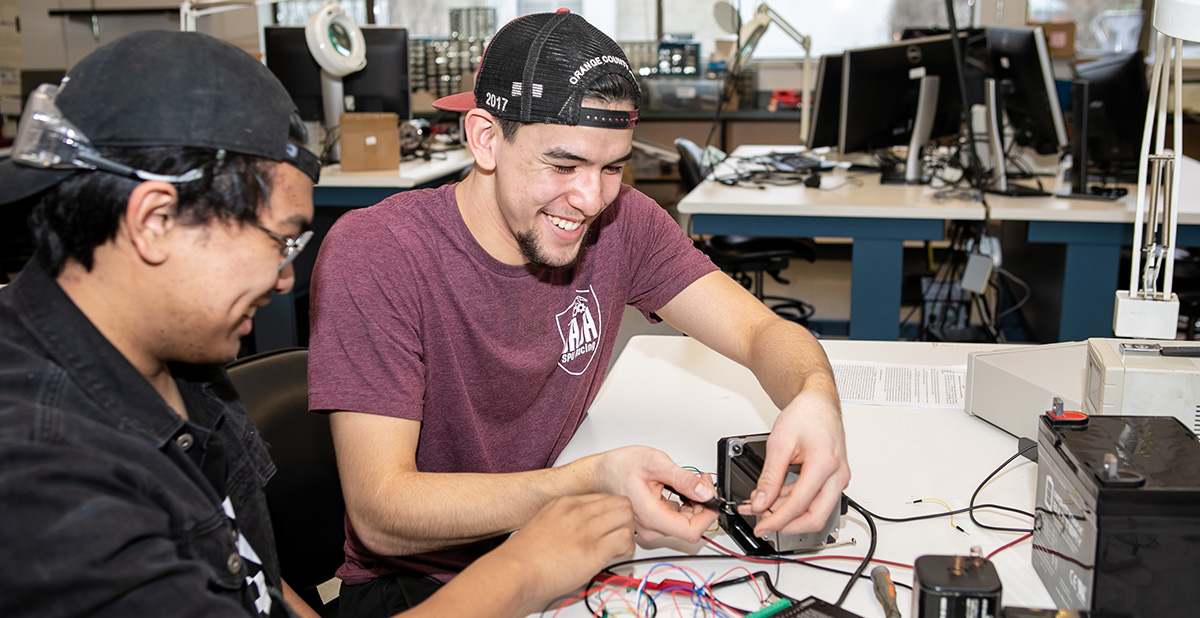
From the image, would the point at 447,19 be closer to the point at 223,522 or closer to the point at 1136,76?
the point at 1136,76

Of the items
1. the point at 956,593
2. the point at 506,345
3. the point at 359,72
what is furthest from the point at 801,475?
the point at 359,72

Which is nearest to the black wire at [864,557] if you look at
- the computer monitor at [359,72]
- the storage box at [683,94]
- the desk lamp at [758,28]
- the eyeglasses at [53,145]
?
the eyeglasses at [53,145]

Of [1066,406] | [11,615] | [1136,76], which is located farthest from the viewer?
[1136,76]

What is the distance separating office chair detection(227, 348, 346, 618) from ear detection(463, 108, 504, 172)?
1.24 ft

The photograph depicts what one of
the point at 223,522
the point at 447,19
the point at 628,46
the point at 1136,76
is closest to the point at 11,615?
the point at 223,522

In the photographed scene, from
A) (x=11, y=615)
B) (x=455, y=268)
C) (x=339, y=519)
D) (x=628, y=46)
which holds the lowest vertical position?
(x=339, y=519)

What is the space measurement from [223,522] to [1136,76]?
10.6 feet

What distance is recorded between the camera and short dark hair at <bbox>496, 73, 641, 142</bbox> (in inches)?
45.6

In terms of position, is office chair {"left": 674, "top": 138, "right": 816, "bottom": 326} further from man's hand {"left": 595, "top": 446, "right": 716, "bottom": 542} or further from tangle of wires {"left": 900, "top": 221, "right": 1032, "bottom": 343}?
man's hand {"left": 595, "top": 446, "right": 716, "bottom": 542}

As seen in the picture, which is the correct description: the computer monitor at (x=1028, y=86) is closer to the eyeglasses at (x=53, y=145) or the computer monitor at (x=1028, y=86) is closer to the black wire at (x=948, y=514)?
the black wire at (x=948, y=514)

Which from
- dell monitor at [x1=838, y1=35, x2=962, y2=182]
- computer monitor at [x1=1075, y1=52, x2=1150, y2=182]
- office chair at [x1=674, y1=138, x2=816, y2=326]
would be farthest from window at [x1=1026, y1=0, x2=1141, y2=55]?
office chair at [x1=674, y1=138, x2=816, y2=326]

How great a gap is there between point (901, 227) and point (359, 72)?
2.48 metres

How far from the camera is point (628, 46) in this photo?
19.4ft

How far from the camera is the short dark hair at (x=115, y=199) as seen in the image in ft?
2.17
